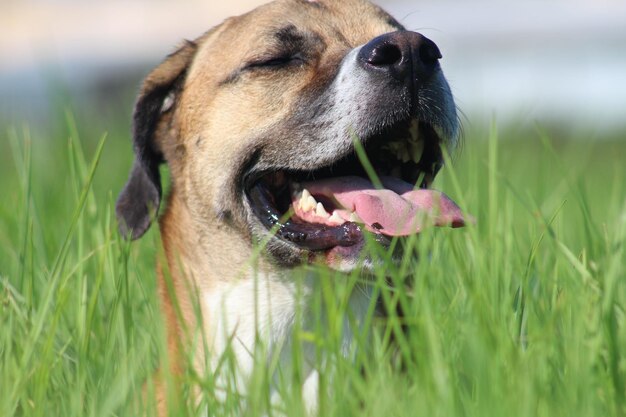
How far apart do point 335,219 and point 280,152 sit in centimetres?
37

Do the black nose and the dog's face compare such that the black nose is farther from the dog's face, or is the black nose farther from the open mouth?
the open mouth

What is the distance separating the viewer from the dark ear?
4.30 meters

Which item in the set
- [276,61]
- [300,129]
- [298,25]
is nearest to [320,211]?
[300,129]

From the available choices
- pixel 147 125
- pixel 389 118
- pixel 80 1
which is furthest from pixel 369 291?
pixel 80 1

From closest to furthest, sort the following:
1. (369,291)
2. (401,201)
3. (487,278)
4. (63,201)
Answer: (487,278), (401,201), (369,291), (63,201)

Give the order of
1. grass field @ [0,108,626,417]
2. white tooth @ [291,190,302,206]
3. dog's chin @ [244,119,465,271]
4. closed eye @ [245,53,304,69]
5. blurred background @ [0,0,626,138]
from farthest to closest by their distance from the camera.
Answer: blurred background @ [0,0,626,138]
closed eye @ [245,53,304,69]
white tooth @ [291,190,302,206]
dog's chin @ [244,119,465,271]
grass field @ [0,108,626,417]

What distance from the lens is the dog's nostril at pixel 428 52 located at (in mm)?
3602

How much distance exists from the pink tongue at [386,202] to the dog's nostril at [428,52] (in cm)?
48

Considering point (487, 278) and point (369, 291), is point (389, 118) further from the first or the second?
point (487, 278)

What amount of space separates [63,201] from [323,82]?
1984 millimetres

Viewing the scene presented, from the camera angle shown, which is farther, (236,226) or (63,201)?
(63,201)

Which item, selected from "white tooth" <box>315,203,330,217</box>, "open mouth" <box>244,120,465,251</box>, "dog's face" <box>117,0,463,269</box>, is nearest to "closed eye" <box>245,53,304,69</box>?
"dog's face" <box>117,0,463,269</box>

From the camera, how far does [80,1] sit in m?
16.8

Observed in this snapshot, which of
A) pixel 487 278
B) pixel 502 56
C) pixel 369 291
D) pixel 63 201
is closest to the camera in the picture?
pixel 487 278
